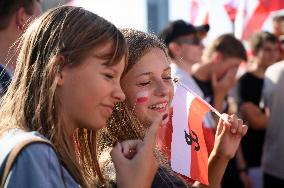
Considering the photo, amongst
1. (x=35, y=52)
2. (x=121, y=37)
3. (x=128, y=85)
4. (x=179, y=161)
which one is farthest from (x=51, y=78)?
(x=179, y=161)

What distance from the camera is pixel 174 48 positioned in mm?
4836

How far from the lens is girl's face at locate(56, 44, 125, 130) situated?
166cm

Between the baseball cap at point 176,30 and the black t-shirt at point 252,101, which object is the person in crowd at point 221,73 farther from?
the baseball cap at point 176,30

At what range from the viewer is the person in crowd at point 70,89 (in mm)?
1626

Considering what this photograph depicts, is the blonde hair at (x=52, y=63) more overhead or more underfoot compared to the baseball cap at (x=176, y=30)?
more overhead

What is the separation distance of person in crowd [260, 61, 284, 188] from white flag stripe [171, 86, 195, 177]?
245 cm

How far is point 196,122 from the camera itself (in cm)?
256

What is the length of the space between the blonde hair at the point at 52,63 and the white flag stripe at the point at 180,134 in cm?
70

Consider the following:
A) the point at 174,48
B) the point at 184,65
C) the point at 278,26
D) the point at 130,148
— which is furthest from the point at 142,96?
the point at 278,26

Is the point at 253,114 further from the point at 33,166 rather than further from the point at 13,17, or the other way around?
the point at 33,166

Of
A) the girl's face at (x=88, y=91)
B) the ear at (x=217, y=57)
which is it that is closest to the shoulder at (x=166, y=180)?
the girl's face at (x=88, y=91)

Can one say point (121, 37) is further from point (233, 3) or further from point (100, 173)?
point (233, 3)

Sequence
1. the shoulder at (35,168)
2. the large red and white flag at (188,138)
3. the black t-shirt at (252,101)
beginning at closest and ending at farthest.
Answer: the shoulder at (35,168) < the large red and white flag at (188,138) < the black t-shirt at (252,101)

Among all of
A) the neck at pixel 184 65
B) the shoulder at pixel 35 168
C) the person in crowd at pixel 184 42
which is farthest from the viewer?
the person in crowd at pixel 184 42
